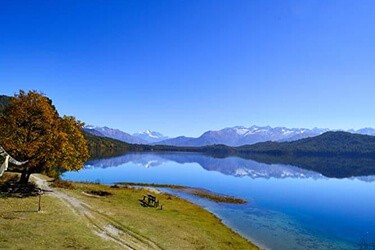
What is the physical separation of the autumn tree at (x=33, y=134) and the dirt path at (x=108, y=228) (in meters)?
8.38

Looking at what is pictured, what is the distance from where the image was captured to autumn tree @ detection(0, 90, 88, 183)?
56281 mm

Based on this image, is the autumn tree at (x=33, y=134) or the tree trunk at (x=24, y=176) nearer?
the autumn tree at (x=33, y=134)

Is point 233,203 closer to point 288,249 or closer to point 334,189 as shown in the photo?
point 288,249

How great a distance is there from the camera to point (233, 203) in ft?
319

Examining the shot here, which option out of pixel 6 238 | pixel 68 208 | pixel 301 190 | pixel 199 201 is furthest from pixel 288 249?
pixel 301 190

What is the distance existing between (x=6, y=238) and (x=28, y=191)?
2721 cm

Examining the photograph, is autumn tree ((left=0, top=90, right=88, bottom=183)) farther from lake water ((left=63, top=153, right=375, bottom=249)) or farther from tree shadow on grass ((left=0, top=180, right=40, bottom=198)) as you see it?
lake water ((left=63, top=153, right=375, bottom=249))

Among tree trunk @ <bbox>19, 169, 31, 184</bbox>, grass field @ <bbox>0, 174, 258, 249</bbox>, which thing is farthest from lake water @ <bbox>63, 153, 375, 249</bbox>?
tree trunk @ <bbox>19, 169, 31, 184</bbox>

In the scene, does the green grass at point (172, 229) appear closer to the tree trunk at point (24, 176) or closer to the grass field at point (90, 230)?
the grass field at point (90, 230)

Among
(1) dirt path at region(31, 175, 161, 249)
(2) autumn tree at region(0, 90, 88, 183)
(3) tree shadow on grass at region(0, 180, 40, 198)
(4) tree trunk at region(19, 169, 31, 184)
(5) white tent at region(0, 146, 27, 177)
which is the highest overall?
(2) autumn tree at region(0, 90, 88, 183)

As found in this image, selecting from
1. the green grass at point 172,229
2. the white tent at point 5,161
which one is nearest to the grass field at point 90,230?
the green grass at point 172,229

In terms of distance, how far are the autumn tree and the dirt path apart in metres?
8.38

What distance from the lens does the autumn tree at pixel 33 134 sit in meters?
56.3

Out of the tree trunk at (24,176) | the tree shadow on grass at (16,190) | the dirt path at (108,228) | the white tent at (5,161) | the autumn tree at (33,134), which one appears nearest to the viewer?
the white tent at (5,161)
